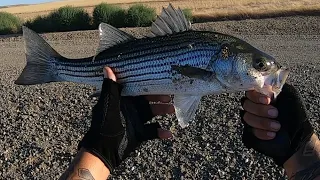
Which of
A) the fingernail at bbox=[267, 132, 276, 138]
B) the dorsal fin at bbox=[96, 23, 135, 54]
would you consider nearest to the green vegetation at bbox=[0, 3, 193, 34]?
the dorsal fin at bbox=[96, 23, 135, 54]

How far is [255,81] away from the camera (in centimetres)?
340

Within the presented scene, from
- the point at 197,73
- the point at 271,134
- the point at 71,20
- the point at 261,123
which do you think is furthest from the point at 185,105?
the point at 71,20

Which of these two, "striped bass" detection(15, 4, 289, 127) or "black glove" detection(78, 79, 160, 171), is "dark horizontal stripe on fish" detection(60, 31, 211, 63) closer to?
"striped bass" detection(15, 4, 289, 127)

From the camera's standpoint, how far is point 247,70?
3.43 metres

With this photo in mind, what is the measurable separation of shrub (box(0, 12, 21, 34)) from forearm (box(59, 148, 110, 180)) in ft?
79.7

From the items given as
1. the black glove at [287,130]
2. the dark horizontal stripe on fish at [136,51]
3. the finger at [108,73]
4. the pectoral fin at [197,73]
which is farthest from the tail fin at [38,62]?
the black glove at [287,130]

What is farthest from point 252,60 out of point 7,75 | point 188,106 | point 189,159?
point 7,75

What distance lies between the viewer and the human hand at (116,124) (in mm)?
3693

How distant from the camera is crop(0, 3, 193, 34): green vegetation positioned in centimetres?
2488

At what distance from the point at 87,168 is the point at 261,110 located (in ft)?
4.05

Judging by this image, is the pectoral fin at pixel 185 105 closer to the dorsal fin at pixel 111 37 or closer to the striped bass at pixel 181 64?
the striped bass at pixel 181 64

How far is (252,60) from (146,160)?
4.40 m

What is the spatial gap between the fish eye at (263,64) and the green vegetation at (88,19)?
69.3 ft

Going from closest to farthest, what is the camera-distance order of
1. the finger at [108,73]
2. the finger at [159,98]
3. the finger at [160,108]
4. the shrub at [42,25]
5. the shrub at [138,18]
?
the finger at [108,73] → the finger at [159,98] → the finger at [160,108] → the shrub at [138,18] → the shrub at [42,25]
